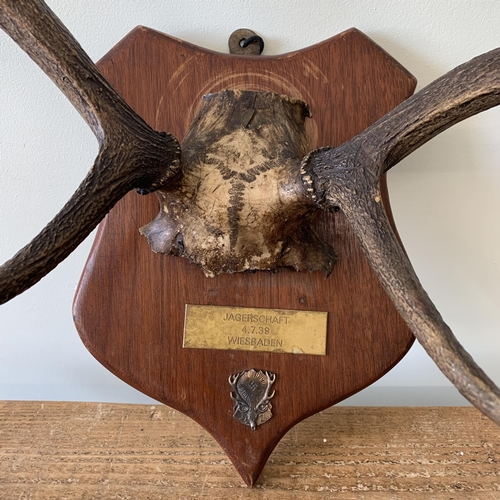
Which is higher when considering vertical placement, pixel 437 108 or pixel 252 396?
pixel 437 108

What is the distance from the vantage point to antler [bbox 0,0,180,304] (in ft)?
1.45

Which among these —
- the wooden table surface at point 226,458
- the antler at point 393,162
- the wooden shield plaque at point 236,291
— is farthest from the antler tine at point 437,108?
the wooden table surface at point 226,458

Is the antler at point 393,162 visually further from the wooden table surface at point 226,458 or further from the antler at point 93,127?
the wooden table surface at point 226,458

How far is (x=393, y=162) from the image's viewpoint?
50cm

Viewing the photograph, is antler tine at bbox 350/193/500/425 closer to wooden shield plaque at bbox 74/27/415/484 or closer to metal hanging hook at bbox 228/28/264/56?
wooden shield plaque at bbox 74/27/415/484

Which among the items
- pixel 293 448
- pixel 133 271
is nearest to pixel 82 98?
pixel 133 271

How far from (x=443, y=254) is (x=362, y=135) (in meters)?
0.36

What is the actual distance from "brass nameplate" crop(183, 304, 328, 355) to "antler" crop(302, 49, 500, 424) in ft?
0.55

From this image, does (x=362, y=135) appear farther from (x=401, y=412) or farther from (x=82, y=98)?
(x=401, y=412)

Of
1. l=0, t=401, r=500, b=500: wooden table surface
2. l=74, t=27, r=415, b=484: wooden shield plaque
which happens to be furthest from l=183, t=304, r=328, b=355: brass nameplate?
l=0, t=401, r=500, b=500: wooden table surface

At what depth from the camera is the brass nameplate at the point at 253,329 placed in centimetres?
61

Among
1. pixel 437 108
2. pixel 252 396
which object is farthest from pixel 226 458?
pixel 437 108

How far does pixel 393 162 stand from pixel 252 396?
308mm

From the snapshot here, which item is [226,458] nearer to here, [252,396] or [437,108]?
[252,396]
